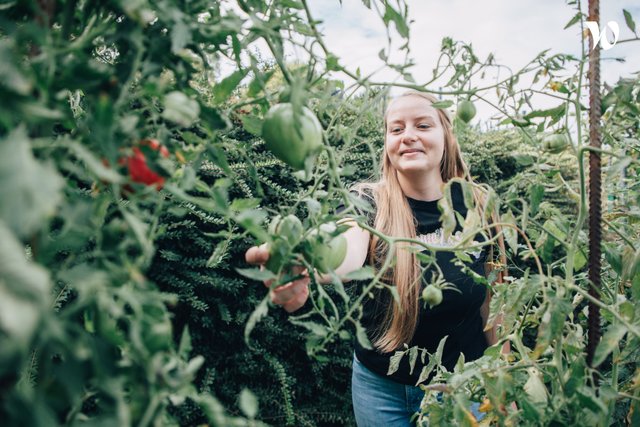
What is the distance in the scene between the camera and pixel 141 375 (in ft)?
1.23

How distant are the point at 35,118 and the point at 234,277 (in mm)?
1966

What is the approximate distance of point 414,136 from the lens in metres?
1.60

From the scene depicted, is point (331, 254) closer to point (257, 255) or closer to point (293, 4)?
point (257, 255)

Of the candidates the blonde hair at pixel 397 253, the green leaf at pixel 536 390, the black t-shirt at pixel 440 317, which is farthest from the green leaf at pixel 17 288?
the black t-shirt at pixel 440 317

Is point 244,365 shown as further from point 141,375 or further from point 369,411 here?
point 141,375

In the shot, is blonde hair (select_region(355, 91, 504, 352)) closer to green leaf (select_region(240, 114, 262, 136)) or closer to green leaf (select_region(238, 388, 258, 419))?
green leaf (select_region(240, 114, 262, 136))

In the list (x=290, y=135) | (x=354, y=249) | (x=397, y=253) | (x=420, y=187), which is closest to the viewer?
(x=290, y=135)

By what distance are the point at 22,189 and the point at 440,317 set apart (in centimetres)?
151

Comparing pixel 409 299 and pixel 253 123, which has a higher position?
pixel 253 123

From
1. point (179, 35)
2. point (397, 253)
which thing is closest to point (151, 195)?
point (179, 35)

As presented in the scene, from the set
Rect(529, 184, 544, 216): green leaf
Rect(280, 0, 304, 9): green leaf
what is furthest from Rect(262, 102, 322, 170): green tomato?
Rect(529, 184, 544, 216): green leaf

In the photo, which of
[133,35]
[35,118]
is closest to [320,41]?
[133,35]

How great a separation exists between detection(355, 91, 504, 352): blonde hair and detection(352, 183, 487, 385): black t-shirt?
0.04 meters

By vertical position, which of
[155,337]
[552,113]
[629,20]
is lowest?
[155,337]
